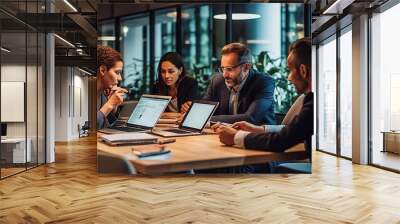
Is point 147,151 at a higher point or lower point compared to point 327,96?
lower

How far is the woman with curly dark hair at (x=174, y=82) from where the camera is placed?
6391 mm

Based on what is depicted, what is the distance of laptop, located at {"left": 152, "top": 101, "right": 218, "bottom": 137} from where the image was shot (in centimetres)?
570

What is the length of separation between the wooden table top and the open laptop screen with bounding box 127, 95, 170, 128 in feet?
1.47

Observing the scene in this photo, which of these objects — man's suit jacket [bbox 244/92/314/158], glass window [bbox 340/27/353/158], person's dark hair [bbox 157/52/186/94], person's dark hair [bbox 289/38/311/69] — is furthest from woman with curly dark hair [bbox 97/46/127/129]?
glass window [bbox 340/27/353/158]

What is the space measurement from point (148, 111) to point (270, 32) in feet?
7.07

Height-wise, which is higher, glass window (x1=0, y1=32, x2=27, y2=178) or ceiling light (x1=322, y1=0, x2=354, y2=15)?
ceiling light (x1=322, y1=0, x2=354, y2=15)

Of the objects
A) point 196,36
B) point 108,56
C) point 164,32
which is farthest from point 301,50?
point 108,56

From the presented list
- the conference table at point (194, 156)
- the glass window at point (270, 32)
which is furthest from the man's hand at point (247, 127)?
the glass window at point (270, 32)

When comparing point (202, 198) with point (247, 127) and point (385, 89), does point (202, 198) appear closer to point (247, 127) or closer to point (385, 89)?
point (247, 127)

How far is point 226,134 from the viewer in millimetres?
5777

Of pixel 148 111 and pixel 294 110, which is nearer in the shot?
pixel 148 111

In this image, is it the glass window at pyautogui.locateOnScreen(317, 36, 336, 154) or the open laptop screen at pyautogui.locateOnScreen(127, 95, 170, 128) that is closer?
the open laptop screen at pyautogui.locateOnScreen(127, 95, 170, 128)

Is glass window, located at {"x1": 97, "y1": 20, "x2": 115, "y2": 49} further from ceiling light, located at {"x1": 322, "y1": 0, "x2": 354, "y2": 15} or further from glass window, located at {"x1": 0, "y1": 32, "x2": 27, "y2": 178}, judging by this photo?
ceiling light, located at {"x1": 322, "y1": 0, "x2": 354, "y2": 15}

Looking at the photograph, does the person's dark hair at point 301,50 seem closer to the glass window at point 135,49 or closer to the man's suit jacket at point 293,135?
the man's suit jacket at point 293,135
